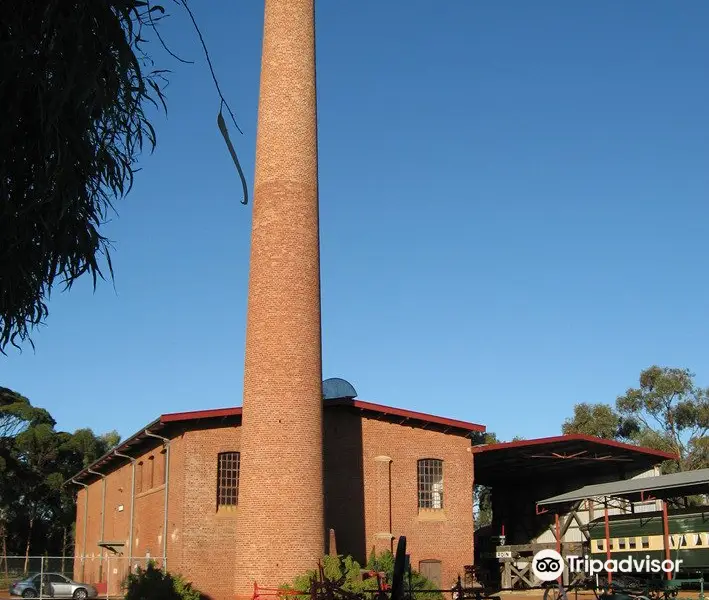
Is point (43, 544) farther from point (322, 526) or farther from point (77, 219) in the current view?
point (77, 219)

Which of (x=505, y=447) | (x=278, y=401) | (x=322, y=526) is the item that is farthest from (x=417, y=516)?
(x=278, y=401)

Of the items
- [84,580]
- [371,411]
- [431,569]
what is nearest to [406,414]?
[371,411]

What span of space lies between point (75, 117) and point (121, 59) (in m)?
0.44

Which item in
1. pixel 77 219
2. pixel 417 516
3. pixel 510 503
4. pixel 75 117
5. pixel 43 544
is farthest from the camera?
pixel 43 544

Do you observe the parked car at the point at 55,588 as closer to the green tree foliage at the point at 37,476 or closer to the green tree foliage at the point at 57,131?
the green tree foliage at the point at 37,476

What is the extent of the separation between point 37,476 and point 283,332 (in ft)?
148

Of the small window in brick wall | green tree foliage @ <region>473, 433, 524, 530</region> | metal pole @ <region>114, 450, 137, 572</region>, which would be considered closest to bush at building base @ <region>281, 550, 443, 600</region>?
metal pole @ <region>114, 450, 137, 572</region>

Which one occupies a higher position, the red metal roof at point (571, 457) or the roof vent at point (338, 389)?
the roof vent at point (338, 389)

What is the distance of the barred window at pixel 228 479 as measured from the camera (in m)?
28.3

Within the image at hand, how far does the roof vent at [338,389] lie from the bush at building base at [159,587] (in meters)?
8.62

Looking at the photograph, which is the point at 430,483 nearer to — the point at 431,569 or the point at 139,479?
the point at 431,569

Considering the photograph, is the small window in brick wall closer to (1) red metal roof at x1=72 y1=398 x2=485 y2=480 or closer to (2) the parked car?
(1) red metal roof at x1=72 y1=398 x2=485 y2=480

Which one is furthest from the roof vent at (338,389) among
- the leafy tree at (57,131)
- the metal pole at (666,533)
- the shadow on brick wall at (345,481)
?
the leafy tree at (57,131)

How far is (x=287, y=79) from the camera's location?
26.4 metres
